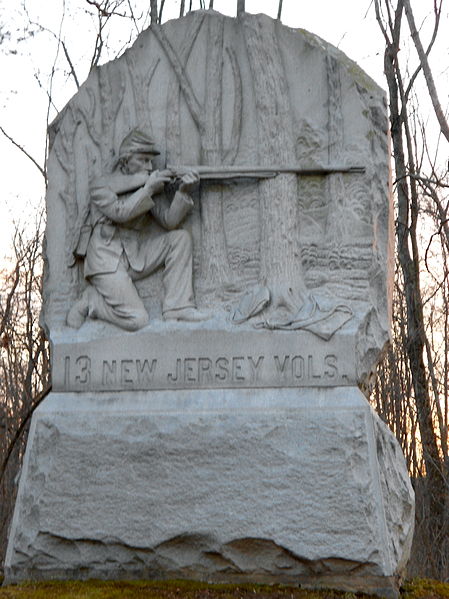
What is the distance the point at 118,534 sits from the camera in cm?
773

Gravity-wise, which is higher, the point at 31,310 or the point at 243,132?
the point at 243,132

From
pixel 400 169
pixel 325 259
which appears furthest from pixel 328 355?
pixel 400 169

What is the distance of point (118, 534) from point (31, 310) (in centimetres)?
996

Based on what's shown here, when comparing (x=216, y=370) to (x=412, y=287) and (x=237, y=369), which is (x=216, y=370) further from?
(x=412, y=287)

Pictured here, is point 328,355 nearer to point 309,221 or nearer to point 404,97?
point 309,221

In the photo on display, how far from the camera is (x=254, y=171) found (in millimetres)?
8188

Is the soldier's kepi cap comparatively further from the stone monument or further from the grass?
the grass

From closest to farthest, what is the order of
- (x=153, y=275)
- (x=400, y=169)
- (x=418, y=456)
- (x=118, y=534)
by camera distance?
1. (x=118, y=534)
2. (x=153, y=275)
3. (x=400, y=169)
4. (x=418, y=456)

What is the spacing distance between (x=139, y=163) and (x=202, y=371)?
1.54 m

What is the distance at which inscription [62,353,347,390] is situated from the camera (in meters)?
7.82

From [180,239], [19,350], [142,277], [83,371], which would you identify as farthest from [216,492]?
[19,350]

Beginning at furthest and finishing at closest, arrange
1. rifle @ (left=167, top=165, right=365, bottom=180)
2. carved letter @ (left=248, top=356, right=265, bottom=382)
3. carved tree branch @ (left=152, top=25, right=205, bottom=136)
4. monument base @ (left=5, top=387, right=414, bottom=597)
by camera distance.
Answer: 1. carved tree branch @ (left=152, top=25, right=205, bottom=136)
2. rifle @ (left=167, top=165, right=365, bottom=180)
3. carved letter @ (left=248, top=356, right=265, bottom=382)
4. monument base @ (left=5, top=387, right=414, bottom=597)

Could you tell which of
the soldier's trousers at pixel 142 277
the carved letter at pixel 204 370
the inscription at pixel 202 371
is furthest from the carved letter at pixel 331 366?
the soldier's trousers at pixel 142 277

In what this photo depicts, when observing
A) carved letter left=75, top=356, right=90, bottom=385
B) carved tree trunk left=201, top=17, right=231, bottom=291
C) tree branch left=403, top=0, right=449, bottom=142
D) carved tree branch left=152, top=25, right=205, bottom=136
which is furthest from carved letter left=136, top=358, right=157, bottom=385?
tree branch left=403, top=0, right=449, bottom=142
